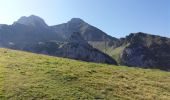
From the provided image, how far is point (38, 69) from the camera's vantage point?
139 feet

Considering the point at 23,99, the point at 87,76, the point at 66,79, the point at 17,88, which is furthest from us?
the point at 87,76

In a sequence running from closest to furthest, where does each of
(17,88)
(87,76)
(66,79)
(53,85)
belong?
1. (17,88)
2. (53,85)
3. (66,79)
4. (87,76)

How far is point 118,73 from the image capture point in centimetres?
4641

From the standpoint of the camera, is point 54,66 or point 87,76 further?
point 54,66

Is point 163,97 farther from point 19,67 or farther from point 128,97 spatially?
point 19,67

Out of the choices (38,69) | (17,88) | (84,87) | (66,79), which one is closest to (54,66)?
(38,69)

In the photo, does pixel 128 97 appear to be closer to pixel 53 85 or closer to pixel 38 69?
pixel 53 85

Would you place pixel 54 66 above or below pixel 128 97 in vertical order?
above

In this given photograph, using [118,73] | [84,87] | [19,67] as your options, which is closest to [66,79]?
[84,87]

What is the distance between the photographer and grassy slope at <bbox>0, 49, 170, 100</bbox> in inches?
1291

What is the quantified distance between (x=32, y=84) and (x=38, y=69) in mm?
7483

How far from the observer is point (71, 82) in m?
37.6

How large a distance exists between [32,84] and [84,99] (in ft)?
18.4

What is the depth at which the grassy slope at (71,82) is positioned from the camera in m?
32.8
